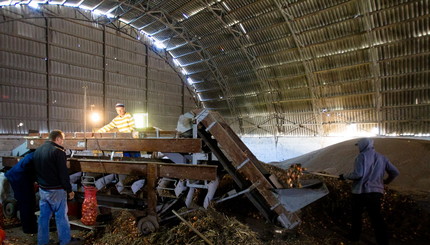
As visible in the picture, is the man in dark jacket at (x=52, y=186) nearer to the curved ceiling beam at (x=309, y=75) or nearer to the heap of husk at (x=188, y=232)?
the heap of husk at (x=188, y=232)

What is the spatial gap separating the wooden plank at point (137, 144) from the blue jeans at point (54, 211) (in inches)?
Answer: 55.0

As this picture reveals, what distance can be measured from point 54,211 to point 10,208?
2864 millimetres

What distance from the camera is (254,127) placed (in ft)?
70.5

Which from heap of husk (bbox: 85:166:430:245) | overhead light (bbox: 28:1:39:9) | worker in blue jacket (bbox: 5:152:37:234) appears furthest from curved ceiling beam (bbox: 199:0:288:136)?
worker in blue jacket (bbox: 5:152:37:234)

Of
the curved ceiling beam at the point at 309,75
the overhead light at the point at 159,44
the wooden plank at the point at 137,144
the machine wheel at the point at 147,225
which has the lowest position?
the machine wheel at the point at 147,225

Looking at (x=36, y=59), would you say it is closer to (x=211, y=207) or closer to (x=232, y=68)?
(x=232, y=68)

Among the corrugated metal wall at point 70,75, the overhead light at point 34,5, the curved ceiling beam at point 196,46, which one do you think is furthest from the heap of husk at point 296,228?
the overhead light at point 34,5

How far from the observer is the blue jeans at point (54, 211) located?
512 cm

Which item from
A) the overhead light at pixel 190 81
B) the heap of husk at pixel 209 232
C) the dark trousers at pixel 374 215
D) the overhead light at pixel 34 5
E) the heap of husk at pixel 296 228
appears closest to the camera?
the heap of husk at pixel 209 232

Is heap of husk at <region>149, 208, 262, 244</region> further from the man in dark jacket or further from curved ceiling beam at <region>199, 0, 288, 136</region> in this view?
curved ceiling beam at <region>199, 0, 288, 136</region>

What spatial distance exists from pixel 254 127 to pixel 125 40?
10.8 m

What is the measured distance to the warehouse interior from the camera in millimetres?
14305

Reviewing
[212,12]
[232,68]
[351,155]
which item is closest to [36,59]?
[212,12]

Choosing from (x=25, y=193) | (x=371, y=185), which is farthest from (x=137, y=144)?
(x=371, y=185)
